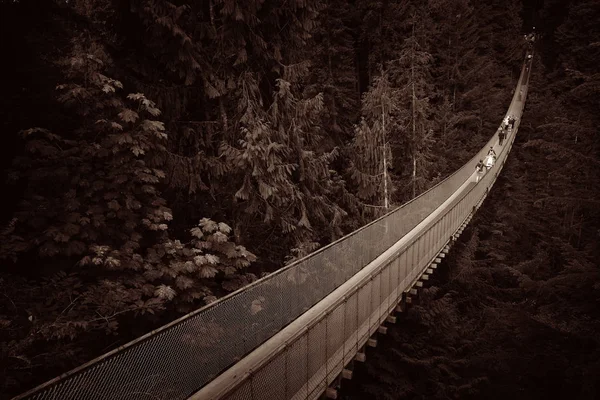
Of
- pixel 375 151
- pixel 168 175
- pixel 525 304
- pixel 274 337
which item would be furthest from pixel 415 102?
pixel 274 337

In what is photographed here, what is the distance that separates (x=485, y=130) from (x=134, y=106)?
27.4 m

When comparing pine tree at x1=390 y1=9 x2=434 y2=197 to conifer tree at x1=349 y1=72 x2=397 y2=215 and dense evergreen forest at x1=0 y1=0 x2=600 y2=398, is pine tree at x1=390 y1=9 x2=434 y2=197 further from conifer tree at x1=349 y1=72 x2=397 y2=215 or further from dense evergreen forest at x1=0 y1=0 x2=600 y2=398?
conifer tree at x1=349 y1=72 x2=397 y2=215

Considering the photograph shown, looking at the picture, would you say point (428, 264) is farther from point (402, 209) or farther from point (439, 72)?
point (439, 72)

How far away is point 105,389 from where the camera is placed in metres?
3.99

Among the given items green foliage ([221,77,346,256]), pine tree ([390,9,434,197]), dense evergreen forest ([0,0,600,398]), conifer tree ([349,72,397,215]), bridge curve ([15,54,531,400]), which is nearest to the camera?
bridge curve ([15,54,531,400])

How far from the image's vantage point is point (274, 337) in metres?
5.91

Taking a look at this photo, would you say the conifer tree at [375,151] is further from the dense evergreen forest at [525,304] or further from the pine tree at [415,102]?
the dense evergreen forest at [525,304]

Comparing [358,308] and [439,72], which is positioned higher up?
[439,72]

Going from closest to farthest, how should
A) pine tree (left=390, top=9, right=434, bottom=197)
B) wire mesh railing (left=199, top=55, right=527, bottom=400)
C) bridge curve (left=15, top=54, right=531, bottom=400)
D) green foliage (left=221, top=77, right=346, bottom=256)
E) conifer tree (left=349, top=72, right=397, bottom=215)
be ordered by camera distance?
bridge curve (left=15, top=54, right=531, bottom=400) < wire mesh railing (left=199, top=55, right=527, bottom=400) < green foliage (left=221, top=77, right=346, bottom=256) < conifer tree (left=349, top=72, right=397, bottom=215) < pine tree (left=390, top=9, right=434, bottom=197)

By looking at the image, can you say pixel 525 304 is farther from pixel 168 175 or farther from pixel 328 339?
pixel 168 175

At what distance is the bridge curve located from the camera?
13.7ft

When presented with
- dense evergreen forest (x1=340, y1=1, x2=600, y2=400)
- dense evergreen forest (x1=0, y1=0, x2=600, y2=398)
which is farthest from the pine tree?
dense evergreen forest (x1=340, y1=1, x2=600, y2=400)

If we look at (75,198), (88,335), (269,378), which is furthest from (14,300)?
(269,378)

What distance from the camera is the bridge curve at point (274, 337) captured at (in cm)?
419
